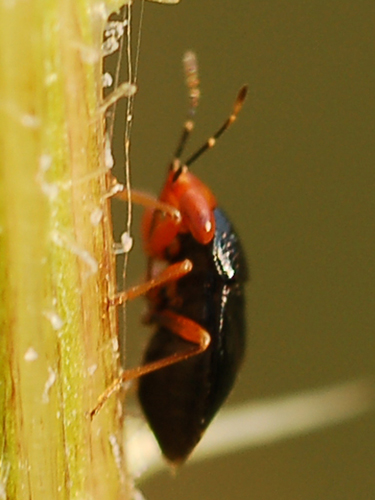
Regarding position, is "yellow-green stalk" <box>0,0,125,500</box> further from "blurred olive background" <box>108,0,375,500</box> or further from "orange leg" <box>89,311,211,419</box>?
"blurred olive background" <box>108,0,375,500</box>

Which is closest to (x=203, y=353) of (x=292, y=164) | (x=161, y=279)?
(x=161, y=279)

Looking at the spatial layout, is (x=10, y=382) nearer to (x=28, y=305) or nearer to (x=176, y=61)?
(x=28, y=305)

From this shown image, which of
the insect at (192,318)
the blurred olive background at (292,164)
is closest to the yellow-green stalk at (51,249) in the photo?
the insect at (192,318)

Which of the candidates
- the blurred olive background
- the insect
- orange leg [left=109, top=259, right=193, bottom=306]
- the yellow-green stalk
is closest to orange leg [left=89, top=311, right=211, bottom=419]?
the insect

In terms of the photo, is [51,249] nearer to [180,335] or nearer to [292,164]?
[180,335]

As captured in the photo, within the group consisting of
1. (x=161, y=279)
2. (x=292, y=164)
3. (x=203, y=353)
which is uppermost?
(x=292, y=164)

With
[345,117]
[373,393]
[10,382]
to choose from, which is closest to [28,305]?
[10,382]

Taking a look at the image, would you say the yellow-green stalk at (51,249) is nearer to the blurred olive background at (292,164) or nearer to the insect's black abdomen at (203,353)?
the insect's black abdomen at (203,353)
